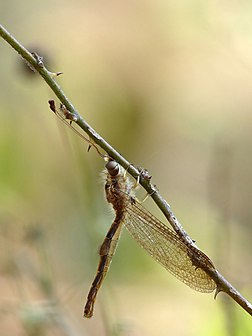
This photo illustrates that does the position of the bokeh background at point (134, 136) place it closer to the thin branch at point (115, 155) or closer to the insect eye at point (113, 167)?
the insect eye at point (113, 167)

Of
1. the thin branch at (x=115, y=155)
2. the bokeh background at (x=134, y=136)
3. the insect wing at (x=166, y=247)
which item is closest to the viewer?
the thin branch at (x=115, y=155)

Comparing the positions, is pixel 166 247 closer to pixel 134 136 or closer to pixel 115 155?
pixel 115 155

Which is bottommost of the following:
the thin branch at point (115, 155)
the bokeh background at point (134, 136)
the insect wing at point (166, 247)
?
→ the thin branch at point (115, 155)

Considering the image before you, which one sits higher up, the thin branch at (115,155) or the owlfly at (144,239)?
the owlfly at (144,239)

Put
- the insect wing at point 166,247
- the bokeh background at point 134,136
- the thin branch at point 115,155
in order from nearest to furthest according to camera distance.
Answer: the thin branch at point 115,155 → the insect wing at point 166,247 → the bokeh background at point 134,136

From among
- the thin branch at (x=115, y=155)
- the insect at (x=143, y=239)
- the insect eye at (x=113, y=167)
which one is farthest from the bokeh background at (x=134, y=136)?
the thin branch at (x=115, y=155)

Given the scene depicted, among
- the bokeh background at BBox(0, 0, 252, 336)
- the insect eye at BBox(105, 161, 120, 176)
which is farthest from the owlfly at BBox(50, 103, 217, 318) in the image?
the bokeh background at BBox(0, 0, 252, 336)

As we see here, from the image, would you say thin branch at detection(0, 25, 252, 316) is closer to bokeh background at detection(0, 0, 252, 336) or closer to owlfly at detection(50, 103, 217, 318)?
owlfly at detection(50, 103, 217, 318)
